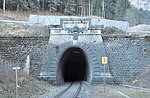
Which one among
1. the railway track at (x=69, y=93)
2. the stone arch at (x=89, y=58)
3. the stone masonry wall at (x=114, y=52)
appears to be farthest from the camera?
the stone arch at (x=89, y=58)

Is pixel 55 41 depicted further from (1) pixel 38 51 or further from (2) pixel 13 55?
(2) pixel 13 55

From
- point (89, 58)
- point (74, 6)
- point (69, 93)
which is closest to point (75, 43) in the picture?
point (89, 58)

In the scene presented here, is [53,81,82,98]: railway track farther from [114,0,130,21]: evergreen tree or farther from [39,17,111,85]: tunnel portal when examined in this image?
[114,0,130,21]: evergreen tree

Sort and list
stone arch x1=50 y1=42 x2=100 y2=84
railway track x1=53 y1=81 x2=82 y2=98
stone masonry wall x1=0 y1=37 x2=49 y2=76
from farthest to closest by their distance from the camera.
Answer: stone arch x1=50 y1=42 x2=100 y2=84 → stone masonry wall x1=0 y1=37 x2=49 y2=76 → railway track x1=53 y1=81 x2=82 y2=98

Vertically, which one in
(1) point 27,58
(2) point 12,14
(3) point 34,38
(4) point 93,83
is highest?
(2) point 12,14

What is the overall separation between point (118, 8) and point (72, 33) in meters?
46.1

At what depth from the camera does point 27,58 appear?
27.0 m

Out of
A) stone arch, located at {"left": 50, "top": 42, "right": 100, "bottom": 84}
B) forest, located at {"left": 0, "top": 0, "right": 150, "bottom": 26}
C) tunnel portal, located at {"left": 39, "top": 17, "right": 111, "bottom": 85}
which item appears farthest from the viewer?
forest, located at {"left": 0, "top": 0, "right": 150, "bottom": 26}

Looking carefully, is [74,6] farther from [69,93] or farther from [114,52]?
[69,93]

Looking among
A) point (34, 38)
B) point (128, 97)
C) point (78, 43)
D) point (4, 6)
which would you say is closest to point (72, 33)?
point (78, 43)

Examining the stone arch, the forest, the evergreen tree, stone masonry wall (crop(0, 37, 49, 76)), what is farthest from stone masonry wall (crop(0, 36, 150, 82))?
the evergreen tree

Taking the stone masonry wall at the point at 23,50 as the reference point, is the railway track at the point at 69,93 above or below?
below

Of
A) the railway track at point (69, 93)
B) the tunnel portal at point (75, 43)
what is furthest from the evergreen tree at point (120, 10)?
the railway track at point (69, 93)

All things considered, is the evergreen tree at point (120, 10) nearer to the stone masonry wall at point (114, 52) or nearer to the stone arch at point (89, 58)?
the stone masonry wall at point (114, 52)
